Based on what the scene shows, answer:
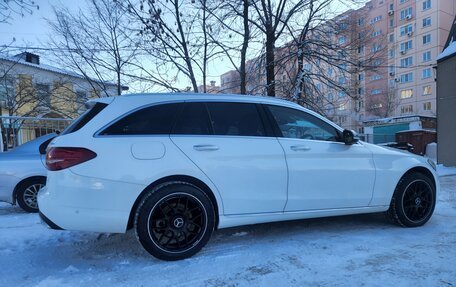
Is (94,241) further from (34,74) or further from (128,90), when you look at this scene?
(34,74)

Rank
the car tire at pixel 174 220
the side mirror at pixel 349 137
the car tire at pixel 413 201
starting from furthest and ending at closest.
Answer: the car tire at pixel 413 201 → the side mirror at pixel 349 137 → the car tire at pixel 174 220

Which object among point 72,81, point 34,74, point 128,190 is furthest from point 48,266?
point 34,74

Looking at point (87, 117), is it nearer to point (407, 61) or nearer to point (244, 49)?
point (244, 49)

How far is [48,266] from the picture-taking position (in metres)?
3.49

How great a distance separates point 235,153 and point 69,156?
5.25 feet

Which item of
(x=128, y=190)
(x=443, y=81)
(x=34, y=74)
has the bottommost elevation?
(x=128, y=190)

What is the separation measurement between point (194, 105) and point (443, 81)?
13.0 metres

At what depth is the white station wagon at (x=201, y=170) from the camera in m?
3.32

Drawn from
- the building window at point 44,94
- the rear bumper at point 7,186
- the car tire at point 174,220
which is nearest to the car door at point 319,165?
the car tire at point 174,220

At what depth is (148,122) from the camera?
143 inches

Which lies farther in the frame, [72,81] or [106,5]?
[72,81]

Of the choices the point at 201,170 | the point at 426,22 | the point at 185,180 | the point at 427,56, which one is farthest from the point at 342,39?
the point at 426,22

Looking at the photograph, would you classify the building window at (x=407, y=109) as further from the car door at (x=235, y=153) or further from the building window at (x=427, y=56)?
the car door at (x=235, y=153)

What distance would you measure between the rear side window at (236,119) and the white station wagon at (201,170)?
0.01m
